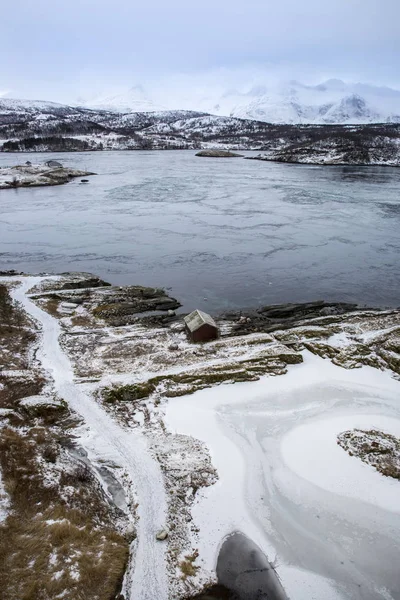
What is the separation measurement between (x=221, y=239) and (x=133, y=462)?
81.6ft

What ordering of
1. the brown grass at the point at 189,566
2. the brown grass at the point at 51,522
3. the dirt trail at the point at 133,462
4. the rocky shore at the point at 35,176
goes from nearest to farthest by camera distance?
the brown grass at the point at 51,522 → the dirt trail at the point at 133,462 → the brown grass at the point at 189,566 → the rocky shore at the point at 35,176

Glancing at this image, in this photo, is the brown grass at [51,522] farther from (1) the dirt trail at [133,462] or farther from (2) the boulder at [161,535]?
(2) the boulder at [161,535]

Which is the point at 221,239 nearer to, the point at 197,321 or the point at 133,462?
the point at 197,321

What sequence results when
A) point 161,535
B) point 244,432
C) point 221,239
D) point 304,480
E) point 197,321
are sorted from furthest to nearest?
point 221,239 < point 197,321 < point 244,432 < point 304,480 < point 161,535

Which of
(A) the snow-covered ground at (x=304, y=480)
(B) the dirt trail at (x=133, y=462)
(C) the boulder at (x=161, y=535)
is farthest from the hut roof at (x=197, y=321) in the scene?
(C) the boulder at (x=161, y=535)

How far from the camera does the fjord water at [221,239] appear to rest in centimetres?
2447

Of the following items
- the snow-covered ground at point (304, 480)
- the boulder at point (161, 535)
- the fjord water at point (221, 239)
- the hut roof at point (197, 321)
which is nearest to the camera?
the snow-covered ground at point (304, 480)

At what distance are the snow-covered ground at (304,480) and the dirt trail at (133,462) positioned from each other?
3.50ft

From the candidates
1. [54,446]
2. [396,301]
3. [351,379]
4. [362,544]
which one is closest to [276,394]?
[351,379]

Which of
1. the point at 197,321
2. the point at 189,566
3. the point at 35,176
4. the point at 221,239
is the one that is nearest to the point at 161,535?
the point at 189,566

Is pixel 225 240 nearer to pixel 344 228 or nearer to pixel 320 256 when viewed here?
pixel 320 256

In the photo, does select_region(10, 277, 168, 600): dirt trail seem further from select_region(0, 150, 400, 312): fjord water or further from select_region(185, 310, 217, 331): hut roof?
select_region(0, 150, 400, 312): fjord water

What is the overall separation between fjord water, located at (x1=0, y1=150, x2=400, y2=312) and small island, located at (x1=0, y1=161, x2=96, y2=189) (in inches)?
280

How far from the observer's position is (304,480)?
1082 cm
